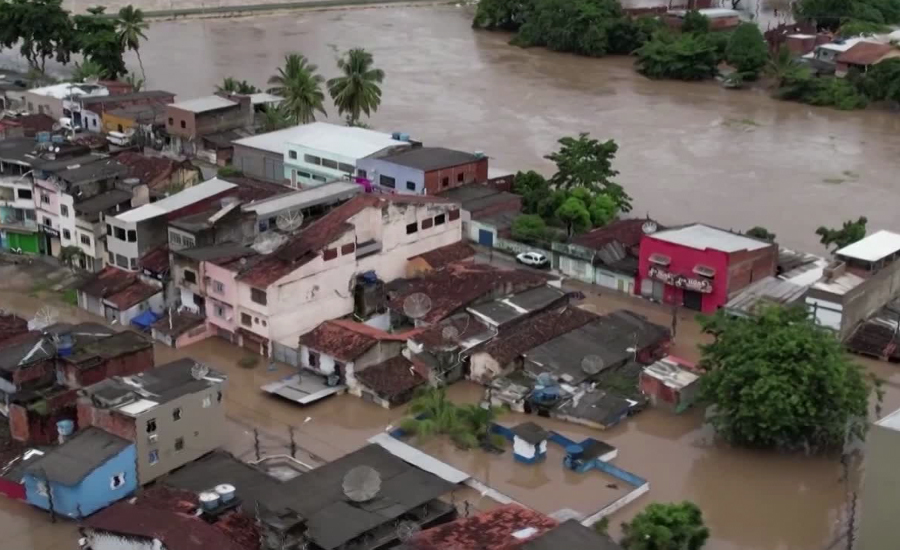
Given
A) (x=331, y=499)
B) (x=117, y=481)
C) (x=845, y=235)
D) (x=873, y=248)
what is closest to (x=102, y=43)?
(x=845, y=235)

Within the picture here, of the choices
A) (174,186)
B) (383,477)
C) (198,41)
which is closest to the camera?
(383,477)

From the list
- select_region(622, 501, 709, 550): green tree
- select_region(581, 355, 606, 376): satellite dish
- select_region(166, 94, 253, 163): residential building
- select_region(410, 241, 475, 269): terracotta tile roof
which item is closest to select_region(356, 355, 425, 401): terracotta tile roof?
select_region(581, 355, 606, 376): satellite dish

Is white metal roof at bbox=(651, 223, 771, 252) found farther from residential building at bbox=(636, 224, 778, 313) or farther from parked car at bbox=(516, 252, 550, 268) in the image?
parked car at bbox=(516, 252, 550, 268)

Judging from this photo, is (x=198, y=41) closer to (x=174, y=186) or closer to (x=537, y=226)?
(x=174, y=186)

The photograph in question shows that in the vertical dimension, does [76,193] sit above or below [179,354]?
above

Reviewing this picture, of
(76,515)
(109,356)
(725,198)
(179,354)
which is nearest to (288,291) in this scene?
(179,354)

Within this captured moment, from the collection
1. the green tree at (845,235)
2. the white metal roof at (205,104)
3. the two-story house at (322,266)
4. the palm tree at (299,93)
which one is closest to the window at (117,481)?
the two-story house at (322,266)

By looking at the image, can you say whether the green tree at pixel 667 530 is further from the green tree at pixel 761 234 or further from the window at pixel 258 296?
the green tree at pixel 761 234

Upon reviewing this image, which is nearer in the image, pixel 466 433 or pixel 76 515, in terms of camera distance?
pixel 76 515
